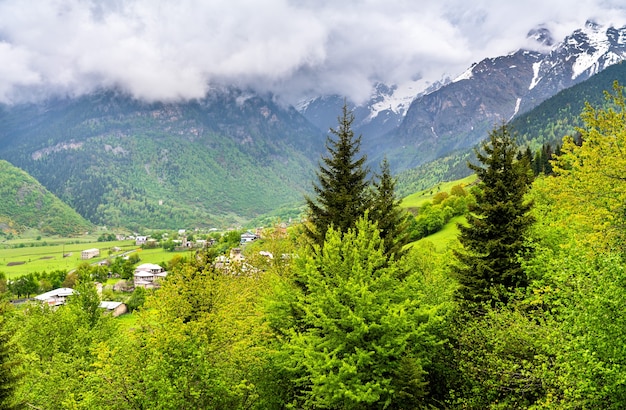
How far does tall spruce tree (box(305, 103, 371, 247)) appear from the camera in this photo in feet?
103

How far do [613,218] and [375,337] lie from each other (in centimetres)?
1376

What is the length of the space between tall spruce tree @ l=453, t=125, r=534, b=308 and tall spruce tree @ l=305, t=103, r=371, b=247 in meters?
8.24

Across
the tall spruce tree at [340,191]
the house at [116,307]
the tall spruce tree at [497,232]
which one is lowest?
the house at [116,307]

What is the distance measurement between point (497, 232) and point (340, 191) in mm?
11596

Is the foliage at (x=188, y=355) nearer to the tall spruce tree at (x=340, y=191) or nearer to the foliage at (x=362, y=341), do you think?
the foliage at (x=362, y=341)

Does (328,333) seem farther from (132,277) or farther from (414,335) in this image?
(132,277)

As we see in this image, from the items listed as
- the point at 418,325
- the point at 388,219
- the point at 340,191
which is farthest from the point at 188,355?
the point at 388,219

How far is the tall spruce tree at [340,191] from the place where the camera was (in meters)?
31.4

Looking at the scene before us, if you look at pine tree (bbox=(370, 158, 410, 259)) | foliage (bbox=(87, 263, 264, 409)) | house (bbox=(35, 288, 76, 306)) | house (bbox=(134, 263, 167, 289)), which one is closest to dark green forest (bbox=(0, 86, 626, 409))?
foliage (bbox=(87, 263, 264, 409))

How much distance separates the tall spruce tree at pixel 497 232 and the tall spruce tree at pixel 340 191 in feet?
27.0

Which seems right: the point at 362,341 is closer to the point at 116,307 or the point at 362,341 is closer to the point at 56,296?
the point at 116,307

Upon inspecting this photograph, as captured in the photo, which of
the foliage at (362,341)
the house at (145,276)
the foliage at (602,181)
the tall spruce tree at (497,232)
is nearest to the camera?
the foliage at (362,341)

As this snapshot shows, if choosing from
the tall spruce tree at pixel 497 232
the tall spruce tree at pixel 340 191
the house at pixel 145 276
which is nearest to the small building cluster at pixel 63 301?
the house at pixel 145 276

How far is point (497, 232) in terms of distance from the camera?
1081 inches
